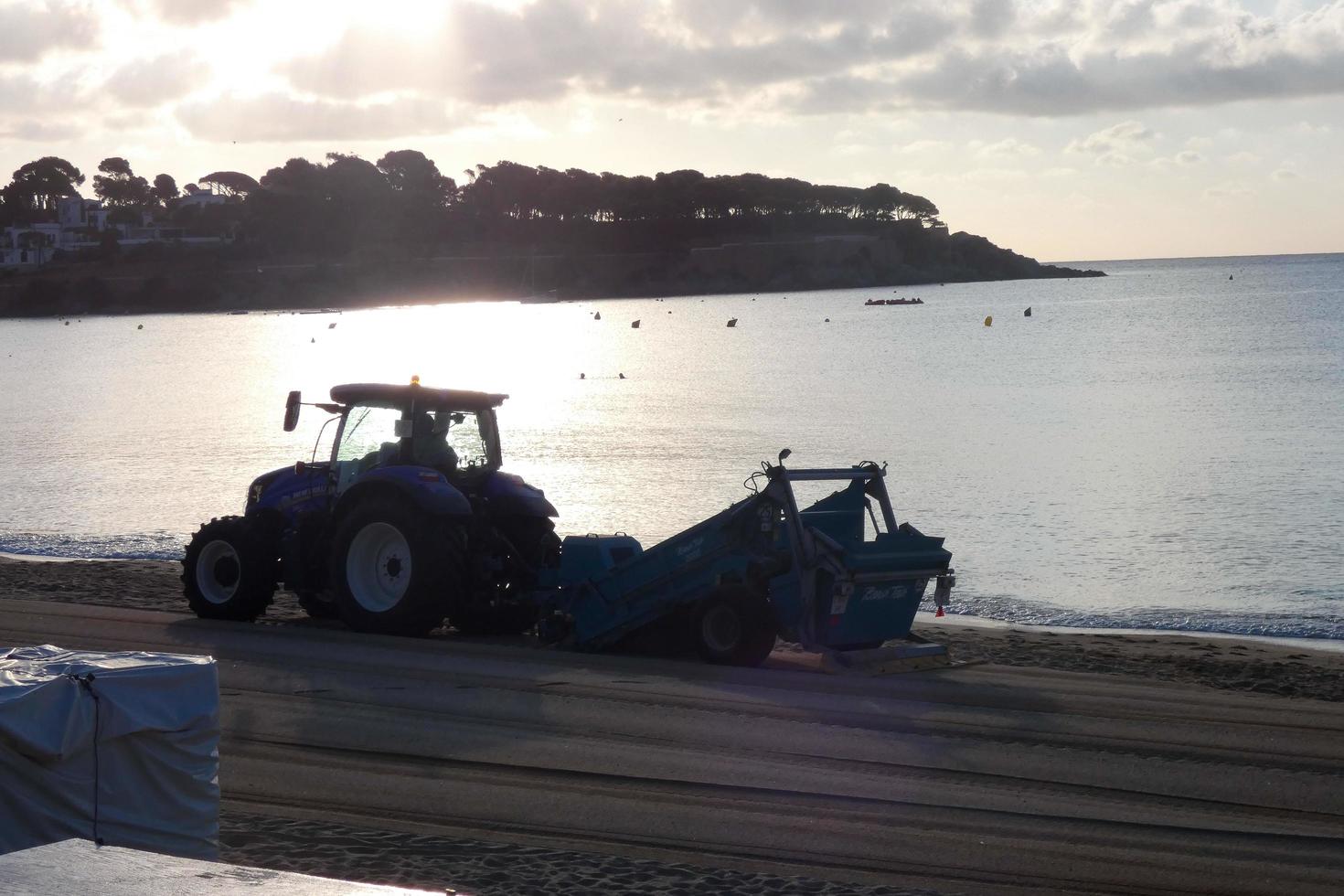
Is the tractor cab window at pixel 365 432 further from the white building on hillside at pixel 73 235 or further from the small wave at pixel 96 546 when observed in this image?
the white building on hillside at pixel 73 235

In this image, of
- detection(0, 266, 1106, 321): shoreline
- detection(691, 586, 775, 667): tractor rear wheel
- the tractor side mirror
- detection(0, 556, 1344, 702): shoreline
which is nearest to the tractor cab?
the tractor side mirror

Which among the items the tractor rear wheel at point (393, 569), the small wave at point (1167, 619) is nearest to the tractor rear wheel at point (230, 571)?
the tractor rear wheel at point (393, 569)

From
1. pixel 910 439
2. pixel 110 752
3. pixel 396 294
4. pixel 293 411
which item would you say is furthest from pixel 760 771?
pixel 396 294

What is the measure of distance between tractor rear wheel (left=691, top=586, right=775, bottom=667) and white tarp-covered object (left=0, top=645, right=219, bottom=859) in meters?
5.25

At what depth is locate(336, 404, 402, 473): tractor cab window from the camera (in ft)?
40.4

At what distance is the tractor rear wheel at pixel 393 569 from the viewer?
11297 millimetres

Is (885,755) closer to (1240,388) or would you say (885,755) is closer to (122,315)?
(1240,388)

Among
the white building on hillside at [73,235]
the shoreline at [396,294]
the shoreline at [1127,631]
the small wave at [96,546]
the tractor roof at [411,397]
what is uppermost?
the white building on hillside at [73,235]

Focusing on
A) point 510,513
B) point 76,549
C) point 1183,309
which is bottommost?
point 76,549

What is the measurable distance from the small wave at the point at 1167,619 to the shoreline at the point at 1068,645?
21cm

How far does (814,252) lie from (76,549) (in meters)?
152

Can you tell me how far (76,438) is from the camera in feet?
122

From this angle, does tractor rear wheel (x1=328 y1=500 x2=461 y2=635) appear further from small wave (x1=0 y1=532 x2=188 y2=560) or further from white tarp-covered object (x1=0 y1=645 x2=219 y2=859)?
small wave (x1=0 y1=532 x2=188 y2=560)

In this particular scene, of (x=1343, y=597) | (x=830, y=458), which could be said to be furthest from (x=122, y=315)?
(x=1343, y=597)
